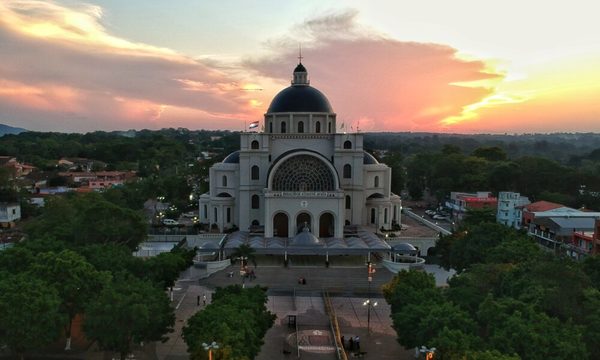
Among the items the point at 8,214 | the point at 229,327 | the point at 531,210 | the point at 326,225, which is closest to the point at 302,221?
the point at 326,225

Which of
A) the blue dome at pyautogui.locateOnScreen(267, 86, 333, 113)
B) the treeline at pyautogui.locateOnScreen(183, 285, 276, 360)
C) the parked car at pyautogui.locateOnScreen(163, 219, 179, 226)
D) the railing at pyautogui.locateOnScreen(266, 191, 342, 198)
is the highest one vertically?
the blue dome at pyautogui.locateOnScreen(267, 86, 333, 113)

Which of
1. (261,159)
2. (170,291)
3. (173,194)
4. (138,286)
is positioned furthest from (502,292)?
(173,194)

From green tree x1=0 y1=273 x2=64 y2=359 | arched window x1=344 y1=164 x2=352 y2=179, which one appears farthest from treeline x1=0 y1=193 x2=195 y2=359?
arched window x1=344 y1=164 x2=352 y2=179

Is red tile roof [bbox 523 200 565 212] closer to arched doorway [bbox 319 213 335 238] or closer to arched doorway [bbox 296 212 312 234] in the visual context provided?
arched doorway [bbox 319 213 335 238]

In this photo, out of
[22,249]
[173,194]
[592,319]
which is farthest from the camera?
[173,194]

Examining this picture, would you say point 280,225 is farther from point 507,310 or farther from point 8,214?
point 8,214

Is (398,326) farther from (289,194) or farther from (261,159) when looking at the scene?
(261,159)

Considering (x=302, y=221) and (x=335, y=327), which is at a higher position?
(x=302, y=221)
